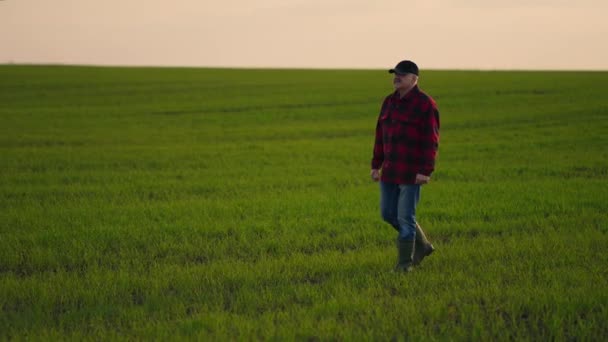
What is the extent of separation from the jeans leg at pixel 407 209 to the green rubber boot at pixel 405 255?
0.05 m

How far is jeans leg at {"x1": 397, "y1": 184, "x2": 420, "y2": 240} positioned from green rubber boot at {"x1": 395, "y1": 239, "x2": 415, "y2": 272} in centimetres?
5

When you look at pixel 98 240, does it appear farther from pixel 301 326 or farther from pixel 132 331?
pixel 301 326

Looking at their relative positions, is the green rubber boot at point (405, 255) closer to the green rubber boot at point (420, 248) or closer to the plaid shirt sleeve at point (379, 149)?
the green rubber boot at point (420, 248)

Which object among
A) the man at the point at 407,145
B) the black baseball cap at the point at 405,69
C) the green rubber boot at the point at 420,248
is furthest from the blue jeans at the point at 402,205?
the black baseball cap at the point at 405,69

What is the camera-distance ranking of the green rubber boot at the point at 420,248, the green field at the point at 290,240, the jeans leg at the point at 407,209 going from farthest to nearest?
the green rubber boot at the point at 420,248 → the jeans leg at the point at 407,209 → the green field at the point at 290,240

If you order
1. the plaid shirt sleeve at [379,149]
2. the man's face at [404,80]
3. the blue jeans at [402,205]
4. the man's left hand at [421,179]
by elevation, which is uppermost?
the man's face at [404,80]

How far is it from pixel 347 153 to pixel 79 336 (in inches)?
495

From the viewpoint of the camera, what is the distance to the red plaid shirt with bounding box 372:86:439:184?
562 centimetres

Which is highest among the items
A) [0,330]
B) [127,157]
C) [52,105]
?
[52,105]

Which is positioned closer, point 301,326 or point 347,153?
point 301,326

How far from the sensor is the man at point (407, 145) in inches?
221

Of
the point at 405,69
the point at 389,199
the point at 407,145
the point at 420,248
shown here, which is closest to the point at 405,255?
the point at 420,248

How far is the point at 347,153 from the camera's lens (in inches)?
648

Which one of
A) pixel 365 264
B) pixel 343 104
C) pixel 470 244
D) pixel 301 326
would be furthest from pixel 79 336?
pixel 343 104
